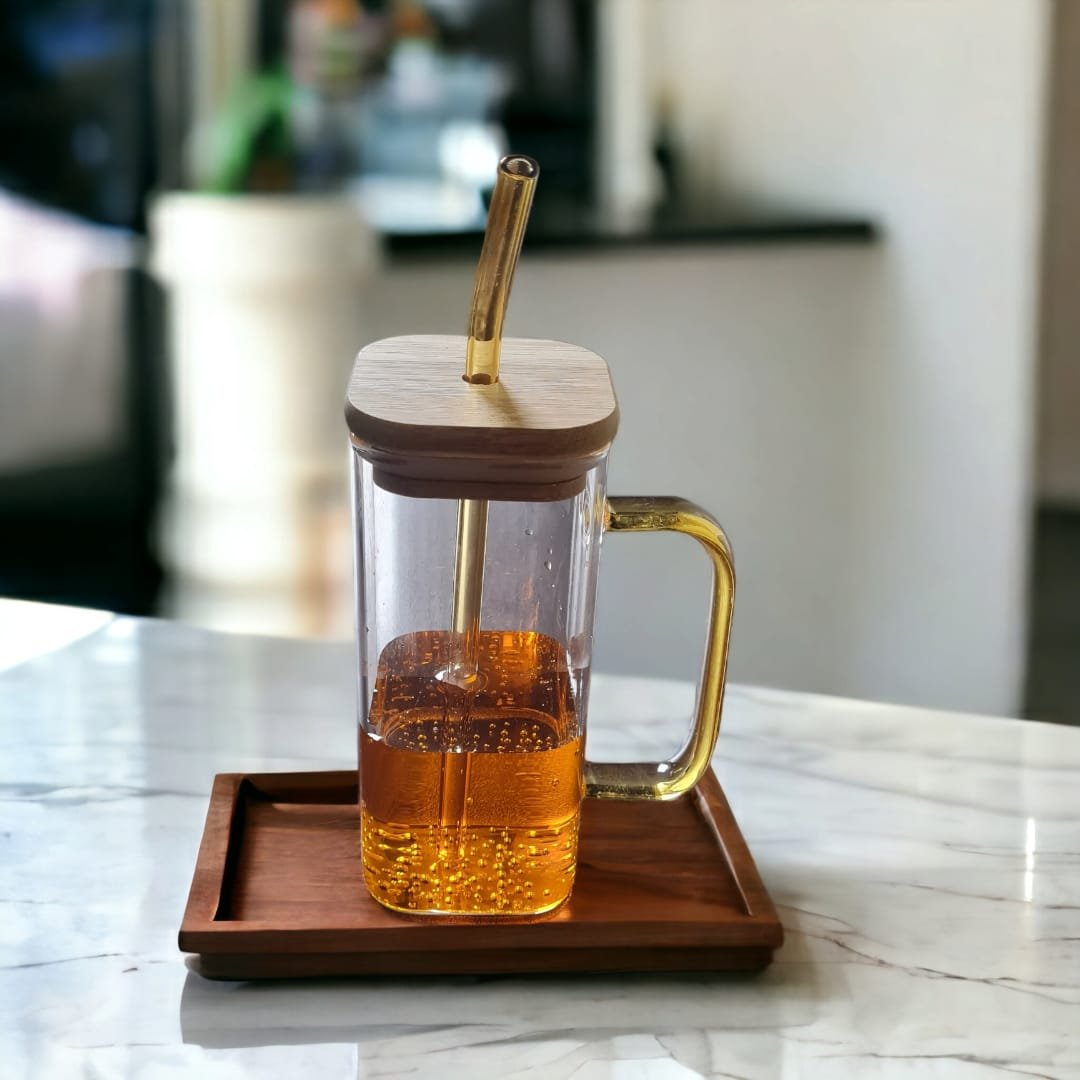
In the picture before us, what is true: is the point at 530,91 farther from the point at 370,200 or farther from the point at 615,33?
the point at 370,200

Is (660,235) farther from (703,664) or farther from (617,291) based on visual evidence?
(703,664)

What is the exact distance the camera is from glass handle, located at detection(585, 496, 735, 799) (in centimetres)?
54

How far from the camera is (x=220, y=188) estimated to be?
265 cm

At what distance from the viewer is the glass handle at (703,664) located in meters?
0.54

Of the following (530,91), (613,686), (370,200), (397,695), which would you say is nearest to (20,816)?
(397,695)

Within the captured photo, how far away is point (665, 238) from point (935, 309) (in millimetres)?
449

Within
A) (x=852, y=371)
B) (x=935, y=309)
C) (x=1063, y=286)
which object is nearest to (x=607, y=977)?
(x=935, y=309)

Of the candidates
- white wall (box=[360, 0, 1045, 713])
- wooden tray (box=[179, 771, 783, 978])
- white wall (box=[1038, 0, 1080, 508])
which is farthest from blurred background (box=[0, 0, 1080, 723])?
wooden tray (box=[179, 771, 783, 978])

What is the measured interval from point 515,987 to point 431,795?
0.08 m

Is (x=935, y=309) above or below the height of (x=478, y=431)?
below

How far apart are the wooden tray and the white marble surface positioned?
0.01 meters

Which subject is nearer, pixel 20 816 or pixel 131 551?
pixel 20 816

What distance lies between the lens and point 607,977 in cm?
54

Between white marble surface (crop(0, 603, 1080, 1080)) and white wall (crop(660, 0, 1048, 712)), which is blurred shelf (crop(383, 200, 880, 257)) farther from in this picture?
white marble surface (crop(0, 603, 1080, 1080))
